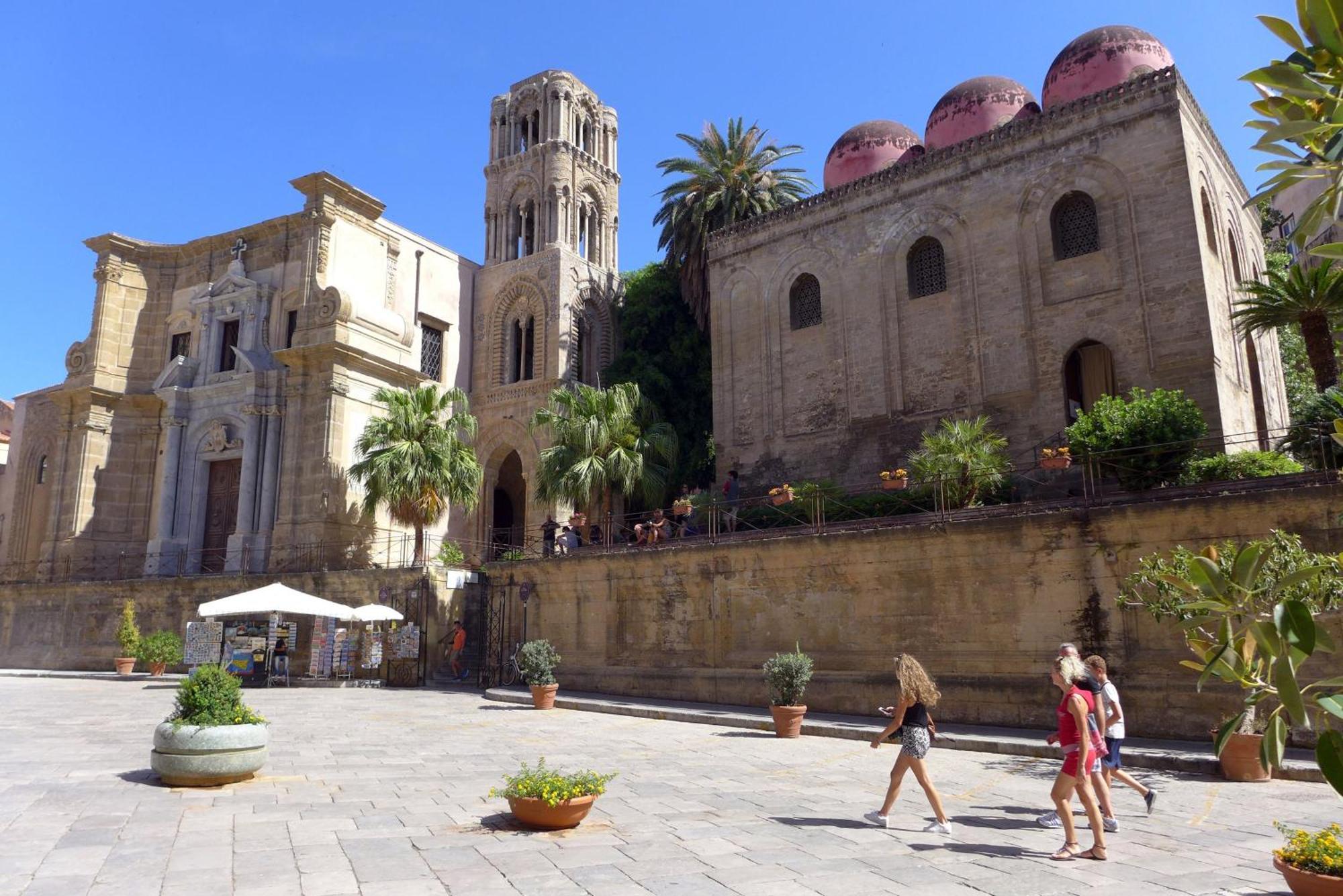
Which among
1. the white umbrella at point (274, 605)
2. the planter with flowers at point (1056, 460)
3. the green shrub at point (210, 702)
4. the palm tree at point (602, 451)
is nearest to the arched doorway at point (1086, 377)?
the planter with flowers at point (1056, 460)

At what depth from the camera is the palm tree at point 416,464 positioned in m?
25.3

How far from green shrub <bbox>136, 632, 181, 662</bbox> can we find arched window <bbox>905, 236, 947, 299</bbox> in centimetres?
2181

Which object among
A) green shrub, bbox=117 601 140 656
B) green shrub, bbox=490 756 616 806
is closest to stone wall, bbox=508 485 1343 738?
green shrub, bbox=490 756 616 806

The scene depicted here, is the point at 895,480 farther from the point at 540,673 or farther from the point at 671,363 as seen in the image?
the point at 671,363

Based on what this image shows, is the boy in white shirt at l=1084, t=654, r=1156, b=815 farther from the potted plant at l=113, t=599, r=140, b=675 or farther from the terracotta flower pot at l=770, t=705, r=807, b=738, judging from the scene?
the potted plant at l=113, t=599, r=140, b=675

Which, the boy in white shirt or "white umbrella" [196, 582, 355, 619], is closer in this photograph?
the boy in white shirt

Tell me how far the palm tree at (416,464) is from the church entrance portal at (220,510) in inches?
246

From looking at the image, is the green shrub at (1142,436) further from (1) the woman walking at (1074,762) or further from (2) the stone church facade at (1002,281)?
(1) the woman walking at (1074,762)

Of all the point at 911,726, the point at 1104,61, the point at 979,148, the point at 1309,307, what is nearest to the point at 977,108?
the point at 979,148

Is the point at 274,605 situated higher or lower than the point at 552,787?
higher

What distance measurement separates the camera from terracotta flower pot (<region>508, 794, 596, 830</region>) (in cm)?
709

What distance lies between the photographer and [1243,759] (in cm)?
991

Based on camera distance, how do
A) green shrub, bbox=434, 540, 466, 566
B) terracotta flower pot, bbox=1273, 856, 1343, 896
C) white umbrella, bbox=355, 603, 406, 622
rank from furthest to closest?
green shrub, bbox=434, 540, 466, 566 < white umbrella, bbox=355, 603, 406, 622 < terracotta flower pot, bbox=1273, 856, 1343, 896

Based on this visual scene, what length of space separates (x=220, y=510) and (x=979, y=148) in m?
26.4
